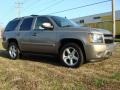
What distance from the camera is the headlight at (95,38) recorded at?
27.1 ft

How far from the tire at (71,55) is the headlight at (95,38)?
0.47 m

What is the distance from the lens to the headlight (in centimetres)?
827

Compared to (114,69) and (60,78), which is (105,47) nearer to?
(114,69)

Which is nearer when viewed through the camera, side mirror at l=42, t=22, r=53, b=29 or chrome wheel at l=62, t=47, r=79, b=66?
chrome wheel at l=62, t=47, r=79, b=66

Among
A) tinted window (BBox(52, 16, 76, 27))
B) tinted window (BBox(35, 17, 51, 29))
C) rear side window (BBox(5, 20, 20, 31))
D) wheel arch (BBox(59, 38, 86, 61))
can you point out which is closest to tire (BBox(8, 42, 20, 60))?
rear side window (BBox(5, 20, 20, 31))

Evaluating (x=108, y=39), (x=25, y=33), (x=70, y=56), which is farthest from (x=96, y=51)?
(x=25, y=33)

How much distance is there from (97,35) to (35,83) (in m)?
2.70

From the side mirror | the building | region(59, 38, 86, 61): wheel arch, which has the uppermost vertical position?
the building

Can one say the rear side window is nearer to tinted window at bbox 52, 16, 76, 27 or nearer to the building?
tinted window at bbox 52, 16, 76, 27

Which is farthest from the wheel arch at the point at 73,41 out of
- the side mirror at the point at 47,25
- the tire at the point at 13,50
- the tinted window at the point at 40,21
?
the tire at the point at 13,50

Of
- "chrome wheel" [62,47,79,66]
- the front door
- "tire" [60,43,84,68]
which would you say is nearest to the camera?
"tire" [60,43,84,68]

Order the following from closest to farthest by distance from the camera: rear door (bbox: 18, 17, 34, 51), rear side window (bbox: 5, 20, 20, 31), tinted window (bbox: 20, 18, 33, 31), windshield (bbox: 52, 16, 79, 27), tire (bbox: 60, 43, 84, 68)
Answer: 1. tire (bbox: 60, 43, 84, 68)
2. windshield (bbox: 52, 16, 79, 27)
3. rear door (bbox: 18, 17, 34, 51)
4. tinted window (bbox: 20, 18, 33, 31)
5. rear side window (bbox: 5, 20, 20, 31)

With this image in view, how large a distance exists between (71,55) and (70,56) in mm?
46

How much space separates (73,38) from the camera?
8.62 meters
